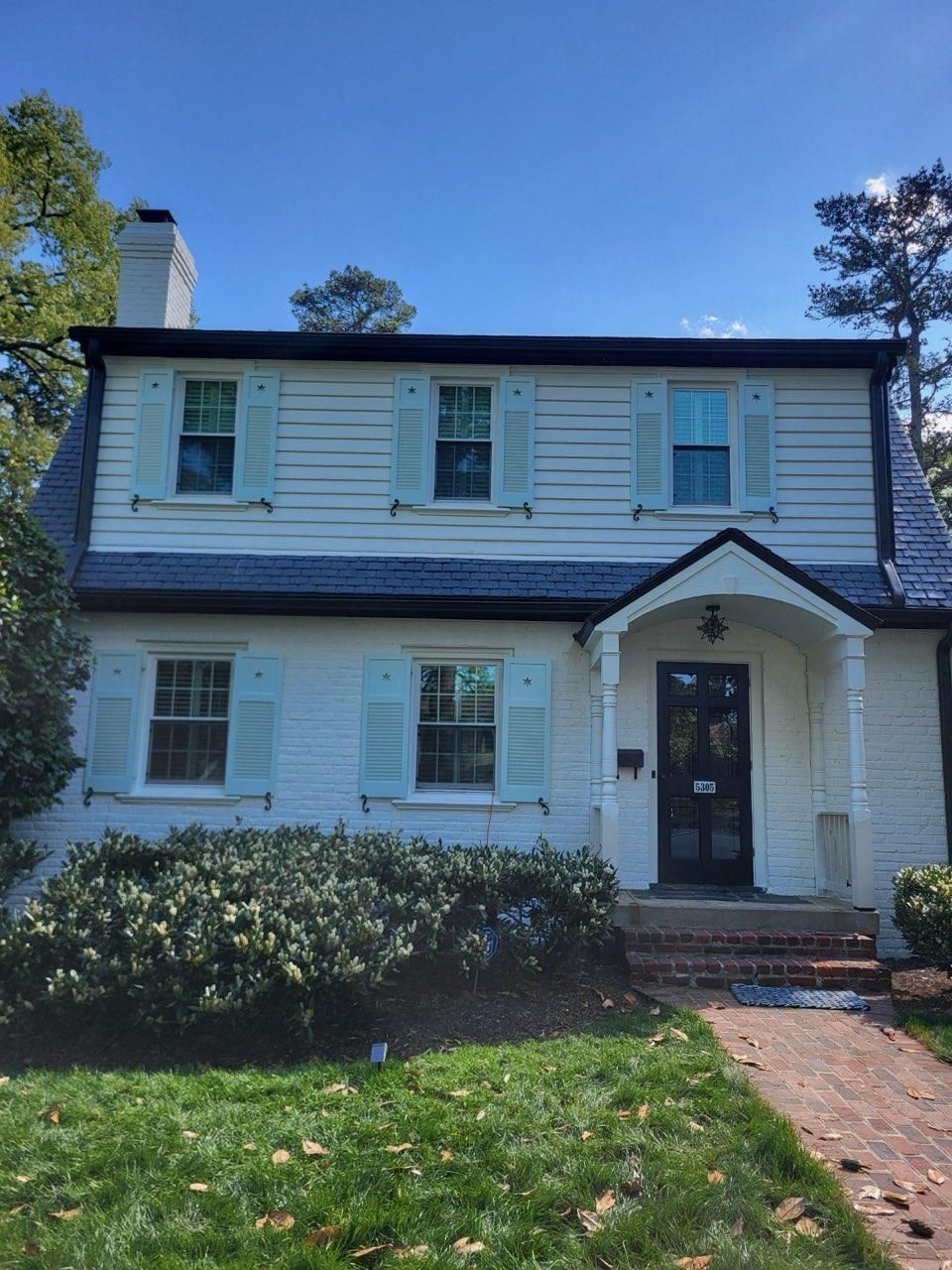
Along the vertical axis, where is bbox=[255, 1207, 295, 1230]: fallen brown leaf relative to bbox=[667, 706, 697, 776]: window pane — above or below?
below

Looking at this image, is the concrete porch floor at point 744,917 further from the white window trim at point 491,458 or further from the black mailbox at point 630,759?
the white window trim at point 491,458

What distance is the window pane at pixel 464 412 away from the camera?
9.16m

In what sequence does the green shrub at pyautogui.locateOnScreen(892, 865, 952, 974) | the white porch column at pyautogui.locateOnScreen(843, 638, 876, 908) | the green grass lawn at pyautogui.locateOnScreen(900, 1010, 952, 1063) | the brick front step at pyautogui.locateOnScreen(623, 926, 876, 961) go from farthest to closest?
the white porch column at pyautogui.locateOnScreen(843, 638, 876, 908) → the brick front step at pyautogui.locateOnScreen(623, 926, 876, 961) → the green shrub at pyautogui.locateOnScreen(892, 865, 952, 974) → the green grass lawn at pyautogui.locateOnScreen(900, 1010, 952, 1063)

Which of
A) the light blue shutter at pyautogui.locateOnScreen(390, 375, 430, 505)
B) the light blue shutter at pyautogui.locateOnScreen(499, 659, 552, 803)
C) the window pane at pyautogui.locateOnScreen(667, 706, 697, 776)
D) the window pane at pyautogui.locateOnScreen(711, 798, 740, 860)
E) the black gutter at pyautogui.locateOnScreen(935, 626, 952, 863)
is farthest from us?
the light blue shutter at pyautogui.locateOnScreen(390, 375, 430, 505)

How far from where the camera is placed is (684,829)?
26.8 feet

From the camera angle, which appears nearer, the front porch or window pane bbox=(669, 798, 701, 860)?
the front porch

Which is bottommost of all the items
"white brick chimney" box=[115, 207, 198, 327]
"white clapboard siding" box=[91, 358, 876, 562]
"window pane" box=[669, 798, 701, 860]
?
"window pane" box=[669, 798, 701, 860]

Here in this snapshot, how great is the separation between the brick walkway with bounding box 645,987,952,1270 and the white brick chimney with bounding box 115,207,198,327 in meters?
9.05

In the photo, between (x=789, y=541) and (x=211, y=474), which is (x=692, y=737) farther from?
(x=211, y=474)

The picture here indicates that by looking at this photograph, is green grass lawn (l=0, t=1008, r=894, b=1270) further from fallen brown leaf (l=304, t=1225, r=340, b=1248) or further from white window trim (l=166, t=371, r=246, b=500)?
white window trim (l=166, t=371, r=246, b=500)

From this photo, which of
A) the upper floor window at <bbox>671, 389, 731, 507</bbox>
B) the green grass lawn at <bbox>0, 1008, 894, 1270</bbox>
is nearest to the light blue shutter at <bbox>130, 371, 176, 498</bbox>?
the upper floor window at <bbox>671, 389, 731, 507</bbox>

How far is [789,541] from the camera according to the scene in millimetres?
8680

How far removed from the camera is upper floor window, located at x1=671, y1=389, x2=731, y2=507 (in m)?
8.93

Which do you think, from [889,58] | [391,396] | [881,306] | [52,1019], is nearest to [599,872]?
[52,1019]
